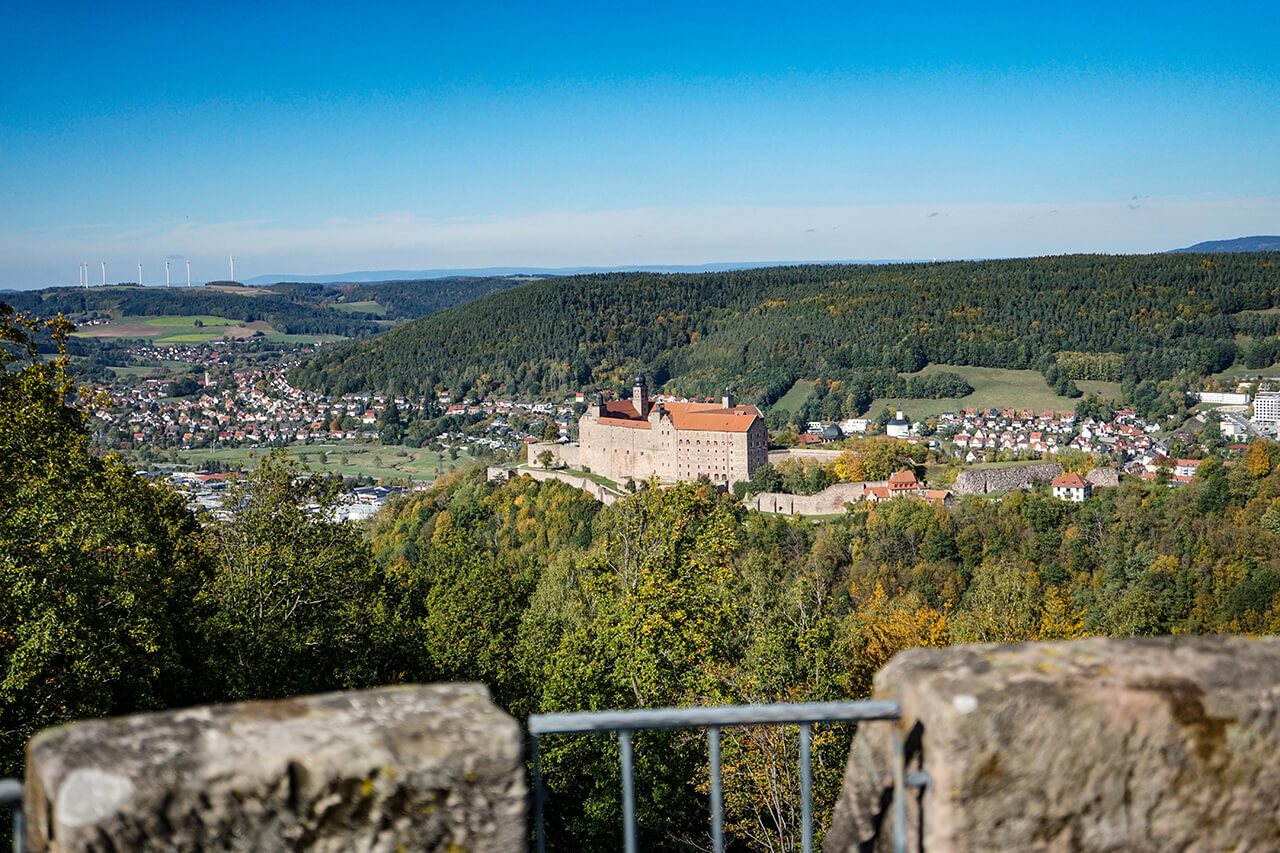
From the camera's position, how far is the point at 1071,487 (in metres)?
65.3

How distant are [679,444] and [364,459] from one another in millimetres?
43074

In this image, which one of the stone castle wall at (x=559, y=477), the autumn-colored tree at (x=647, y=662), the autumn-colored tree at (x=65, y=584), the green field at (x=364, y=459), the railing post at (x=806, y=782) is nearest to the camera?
the railing post at (x=806, y=782)

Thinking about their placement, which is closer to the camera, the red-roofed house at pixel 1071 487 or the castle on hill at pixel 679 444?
the red-roofed house at pixel 1071 487

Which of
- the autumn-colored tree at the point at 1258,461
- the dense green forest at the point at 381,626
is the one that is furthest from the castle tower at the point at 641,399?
the dense green forest at the point at 381,626

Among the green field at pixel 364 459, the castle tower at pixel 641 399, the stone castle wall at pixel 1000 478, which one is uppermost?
the castle tower at pixel 641 399

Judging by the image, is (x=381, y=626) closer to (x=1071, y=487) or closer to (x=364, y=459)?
(x=1071, y=487)

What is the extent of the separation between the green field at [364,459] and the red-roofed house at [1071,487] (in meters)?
52.9

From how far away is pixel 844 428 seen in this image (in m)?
109

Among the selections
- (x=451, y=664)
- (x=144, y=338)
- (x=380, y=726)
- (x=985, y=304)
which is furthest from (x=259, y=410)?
(x=380, y=726)

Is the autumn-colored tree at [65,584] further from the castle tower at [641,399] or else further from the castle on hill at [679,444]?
the castle tower at [641,399]

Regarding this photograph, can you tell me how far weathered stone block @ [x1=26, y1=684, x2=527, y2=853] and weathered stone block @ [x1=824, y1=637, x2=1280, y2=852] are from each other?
3.69ft

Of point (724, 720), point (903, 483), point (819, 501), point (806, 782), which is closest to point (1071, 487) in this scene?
point (903, 483)

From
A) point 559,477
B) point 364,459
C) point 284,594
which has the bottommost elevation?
point 364,459

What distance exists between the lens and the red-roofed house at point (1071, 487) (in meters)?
64.4
